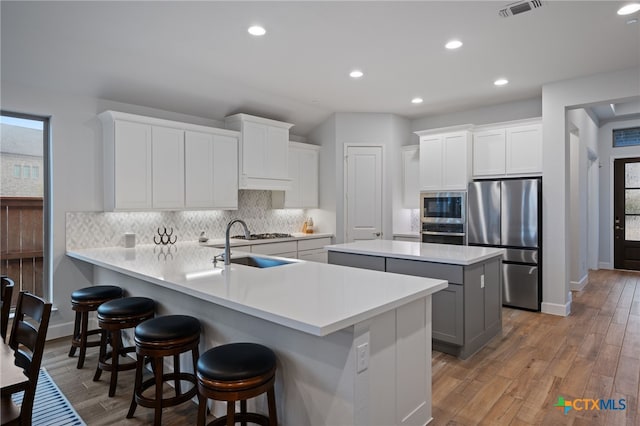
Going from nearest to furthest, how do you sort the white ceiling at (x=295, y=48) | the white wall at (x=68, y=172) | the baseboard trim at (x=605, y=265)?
1. the white ceiling at (x=295, y=48)
2. the white wall at (x=68, y=172)
3. the baseboard trim at (x=605, y=265)

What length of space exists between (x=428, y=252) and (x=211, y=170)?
2.98 metres

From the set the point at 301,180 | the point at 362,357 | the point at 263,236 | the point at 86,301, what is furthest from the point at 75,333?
the point at 301,180

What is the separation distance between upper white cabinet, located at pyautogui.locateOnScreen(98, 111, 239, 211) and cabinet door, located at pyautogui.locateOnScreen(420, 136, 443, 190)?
289 cm

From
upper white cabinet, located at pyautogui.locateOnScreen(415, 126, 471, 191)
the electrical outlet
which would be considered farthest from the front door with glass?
the electrical outlet

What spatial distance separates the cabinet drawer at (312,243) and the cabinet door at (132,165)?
2.28 m

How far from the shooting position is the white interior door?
606 cm

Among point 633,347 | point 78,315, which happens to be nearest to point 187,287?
point 78,315

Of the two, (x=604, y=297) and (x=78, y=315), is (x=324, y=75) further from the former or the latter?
(x=604, y=297)

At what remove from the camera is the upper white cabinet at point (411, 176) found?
242 inches

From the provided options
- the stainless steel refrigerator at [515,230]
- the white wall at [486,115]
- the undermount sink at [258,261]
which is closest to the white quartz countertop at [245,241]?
the undermount sink at [258,261]

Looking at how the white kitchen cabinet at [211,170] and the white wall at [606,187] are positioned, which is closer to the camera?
the white kitchen cabinet at [211,170]

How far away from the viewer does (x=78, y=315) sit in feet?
11.1

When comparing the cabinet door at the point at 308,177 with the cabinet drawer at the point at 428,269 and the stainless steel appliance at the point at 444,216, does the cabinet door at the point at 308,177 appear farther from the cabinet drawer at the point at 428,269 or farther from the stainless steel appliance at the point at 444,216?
the cabinet drawer at the point at 428,269

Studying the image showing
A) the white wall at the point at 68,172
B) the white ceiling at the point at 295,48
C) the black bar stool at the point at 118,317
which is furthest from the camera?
the white wall at the point at 68,172
